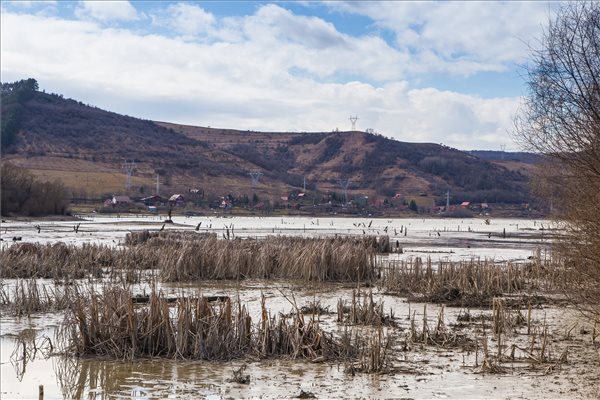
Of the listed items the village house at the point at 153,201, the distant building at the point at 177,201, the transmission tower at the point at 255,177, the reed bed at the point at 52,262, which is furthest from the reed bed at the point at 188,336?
the transmission tower at the point at 255,177

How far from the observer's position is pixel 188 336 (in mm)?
13828

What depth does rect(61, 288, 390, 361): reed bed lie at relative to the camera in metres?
13.6

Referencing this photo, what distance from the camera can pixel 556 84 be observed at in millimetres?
16844

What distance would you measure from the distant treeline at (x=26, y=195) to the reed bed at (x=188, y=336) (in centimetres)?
6851

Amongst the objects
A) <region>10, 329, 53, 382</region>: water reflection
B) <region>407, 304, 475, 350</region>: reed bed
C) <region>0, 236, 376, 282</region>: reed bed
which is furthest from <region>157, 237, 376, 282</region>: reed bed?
Answer: <region>407, 304, 475, 350</region>: reed bed

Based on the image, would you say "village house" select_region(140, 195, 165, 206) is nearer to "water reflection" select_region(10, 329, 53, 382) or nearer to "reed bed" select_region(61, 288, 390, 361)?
"water reflection" select_region(10, 329, 53, 382)

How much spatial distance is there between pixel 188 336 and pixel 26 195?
73.7 metres

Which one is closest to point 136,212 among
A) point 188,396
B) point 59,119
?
point 59,119

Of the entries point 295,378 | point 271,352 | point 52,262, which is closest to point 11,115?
point 52,262

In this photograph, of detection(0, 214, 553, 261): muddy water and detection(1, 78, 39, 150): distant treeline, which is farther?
detection(1, 78, 39, 150): distant treeline

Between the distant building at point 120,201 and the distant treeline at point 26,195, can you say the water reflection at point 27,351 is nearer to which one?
the distant treeline at point 26,195

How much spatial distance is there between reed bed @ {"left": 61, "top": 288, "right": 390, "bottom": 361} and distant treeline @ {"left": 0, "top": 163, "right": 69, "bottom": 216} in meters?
68.5

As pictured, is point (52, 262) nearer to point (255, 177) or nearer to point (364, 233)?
point (364, 233)

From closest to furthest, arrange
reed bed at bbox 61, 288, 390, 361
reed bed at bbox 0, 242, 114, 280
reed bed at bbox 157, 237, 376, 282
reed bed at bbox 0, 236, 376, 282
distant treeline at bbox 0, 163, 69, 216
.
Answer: reed bed at bbox 61, 288, 390, 361
reed bed at bbox 0, 242, 114, 280
reed bed at bbox 0, 236, 376, 282
reed bed at bbox 157, 237, 376, 282
distant treeline at bbox 0, 163, 69, 216
